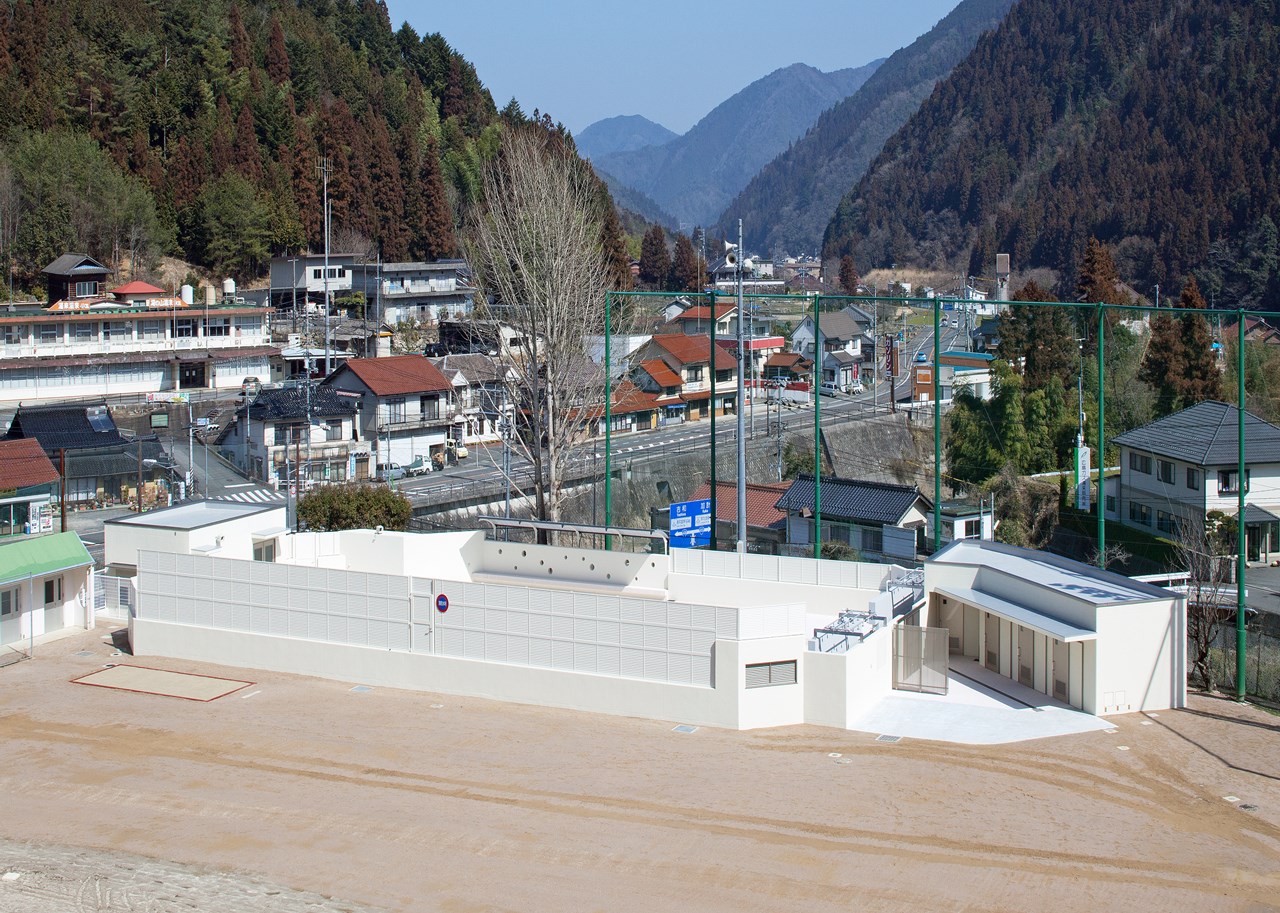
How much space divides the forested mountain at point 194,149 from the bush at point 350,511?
34.9 meters

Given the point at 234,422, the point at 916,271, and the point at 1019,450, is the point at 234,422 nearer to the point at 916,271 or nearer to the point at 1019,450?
the point at 1019,450

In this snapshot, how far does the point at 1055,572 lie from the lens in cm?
1684

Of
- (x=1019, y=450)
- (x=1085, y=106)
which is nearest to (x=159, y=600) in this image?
(x=1019, y=450)

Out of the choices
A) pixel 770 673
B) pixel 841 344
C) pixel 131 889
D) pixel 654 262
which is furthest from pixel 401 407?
pixel 654 262

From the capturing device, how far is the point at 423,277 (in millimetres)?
60375

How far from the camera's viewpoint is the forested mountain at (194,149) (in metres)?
53.7

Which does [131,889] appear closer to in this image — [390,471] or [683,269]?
[390,471]

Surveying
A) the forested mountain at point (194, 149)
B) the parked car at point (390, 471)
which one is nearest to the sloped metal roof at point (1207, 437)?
the parked car at point (390, 471)

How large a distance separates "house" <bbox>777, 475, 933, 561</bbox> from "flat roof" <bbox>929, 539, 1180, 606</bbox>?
244 centimetres

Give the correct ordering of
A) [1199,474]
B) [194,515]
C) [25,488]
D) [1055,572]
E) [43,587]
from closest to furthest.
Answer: [1055,572]
[43,587]
[1199,474]
[194,515]
[25,488]

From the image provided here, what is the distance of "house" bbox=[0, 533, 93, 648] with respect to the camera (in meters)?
18.2

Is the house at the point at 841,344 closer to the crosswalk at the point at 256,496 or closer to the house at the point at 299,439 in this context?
the crosswalk at the point at 256,496

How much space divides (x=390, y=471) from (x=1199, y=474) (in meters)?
25.1

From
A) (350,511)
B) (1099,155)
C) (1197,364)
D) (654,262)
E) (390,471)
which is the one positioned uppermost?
(1099,155)
